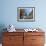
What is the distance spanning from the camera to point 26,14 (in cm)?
441

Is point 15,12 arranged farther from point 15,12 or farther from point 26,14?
point 26,14

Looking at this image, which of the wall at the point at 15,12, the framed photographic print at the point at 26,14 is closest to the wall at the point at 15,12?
the wall at the point at 15,12

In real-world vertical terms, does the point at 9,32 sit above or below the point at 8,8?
below

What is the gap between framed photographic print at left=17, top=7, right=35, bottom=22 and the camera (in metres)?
4.39

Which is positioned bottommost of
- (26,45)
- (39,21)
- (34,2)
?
(26,45)

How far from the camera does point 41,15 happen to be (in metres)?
4.42

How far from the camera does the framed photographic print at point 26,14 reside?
14.4 ft

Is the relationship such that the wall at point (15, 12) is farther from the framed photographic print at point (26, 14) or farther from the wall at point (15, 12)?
the framed photographic print at point (26, 14)

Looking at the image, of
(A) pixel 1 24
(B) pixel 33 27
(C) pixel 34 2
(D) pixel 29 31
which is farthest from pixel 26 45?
(C) pixel 34 2

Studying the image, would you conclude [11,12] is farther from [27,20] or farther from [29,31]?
[29,31]

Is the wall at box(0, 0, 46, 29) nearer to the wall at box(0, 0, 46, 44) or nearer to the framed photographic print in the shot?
the wall at box(0, 0, 46, 44)

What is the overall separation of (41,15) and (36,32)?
777 mm

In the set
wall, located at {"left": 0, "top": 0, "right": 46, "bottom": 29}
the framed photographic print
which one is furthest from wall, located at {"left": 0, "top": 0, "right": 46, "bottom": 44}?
the framed photographic print

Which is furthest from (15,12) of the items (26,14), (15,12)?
(26,14)
